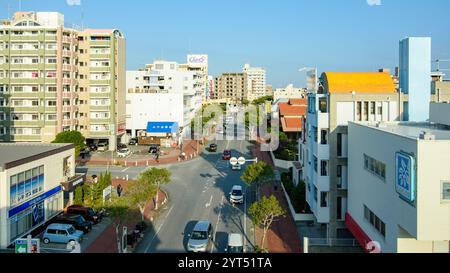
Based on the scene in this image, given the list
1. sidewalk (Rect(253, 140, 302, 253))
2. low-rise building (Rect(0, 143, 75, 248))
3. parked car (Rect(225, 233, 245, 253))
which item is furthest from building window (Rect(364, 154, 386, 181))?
low-rise building (Rect(0, 143, 75, 248))

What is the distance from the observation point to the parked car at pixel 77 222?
10.6 meters

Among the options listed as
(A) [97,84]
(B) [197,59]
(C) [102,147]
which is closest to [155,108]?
(A) [97,84]

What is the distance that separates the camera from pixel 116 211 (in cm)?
972

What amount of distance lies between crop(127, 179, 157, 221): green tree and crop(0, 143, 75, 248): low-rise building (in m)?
2.16

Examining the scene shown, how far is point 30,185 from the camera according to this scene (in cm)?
1050

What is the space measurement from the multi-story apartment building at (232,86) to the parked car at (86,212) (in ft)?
204

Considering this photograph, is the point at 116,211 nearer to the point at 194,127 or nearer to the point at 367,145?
the point at 367,145

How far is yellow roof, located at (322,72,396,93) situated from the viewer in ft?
33.3

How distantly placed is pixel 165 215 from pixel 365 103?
6.19 m

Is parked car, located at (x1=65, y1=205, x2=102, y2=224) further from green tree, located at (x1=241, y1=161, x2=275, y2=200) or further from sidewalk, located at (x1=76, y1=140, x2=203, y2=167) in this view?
sidewalk, located at (x1=76, y1=140, x2=203, y2=167)

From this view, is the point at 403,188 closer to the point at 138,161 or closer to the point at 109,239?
the point at 109,239

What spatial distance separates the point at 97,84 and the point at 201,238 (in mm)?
17755

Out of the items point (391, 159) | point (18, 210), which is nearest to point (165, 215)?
point (18, 210)

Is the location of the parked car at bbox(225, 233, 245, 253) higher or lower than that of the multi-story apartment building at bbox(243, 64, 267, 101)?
lower
